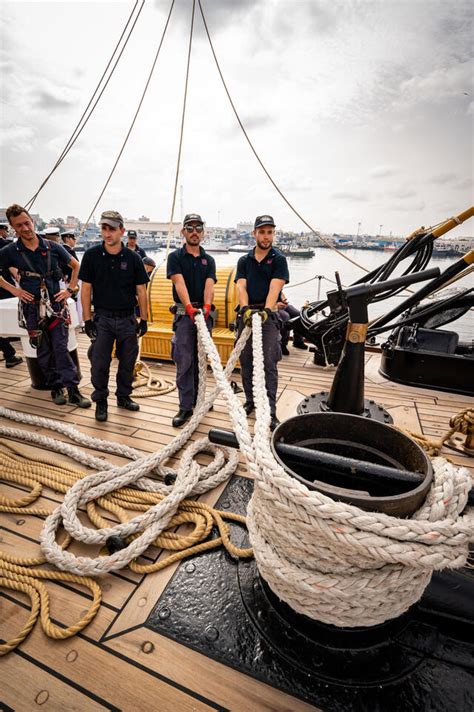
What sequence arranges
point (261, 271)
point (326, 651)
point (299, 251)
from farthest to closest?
1. point (299, 251)
2. point (261, 271)
3. point (326, 651)

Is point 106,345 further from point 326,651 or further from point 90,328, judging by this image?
point 326,651

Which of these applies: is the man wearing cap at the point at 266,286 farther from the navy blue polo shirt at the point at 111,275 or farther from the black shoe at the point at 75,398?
the black shoe at the point at 75,398

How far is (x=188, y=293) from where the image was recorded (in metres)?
2.81

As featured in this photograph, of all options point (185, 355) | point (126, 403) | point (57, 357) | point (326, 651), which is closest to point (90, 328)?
point (57, 357)

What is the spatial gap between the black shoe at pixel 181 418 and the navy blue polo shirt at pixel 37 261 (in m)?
1.68

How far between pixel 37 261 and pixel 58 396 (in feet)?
4.22

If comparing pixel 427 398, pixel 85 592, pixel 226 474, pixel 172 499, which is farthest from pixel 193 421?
pixel 427 398

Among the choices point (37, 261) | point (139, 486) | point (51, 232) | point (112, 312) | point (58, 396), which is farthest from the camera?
point (51, 232)

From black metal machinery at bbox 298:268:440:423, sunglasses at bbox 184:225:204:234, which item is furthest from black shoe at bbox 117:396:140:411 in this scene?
black metal machinery at bbox 298:268:440:423

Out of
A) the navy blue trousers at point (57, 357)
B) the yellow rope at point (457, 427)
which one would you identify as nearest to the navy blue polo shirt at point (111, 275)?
the navy blue trousers at point (57, 357)

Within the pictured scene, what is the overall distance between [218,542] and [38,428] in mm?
1952

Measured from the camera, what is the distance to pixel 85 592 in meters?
1.35

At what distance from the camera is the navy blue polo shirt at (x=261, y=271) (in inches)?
105

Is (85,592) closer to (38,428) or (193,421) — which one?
(193,421)
